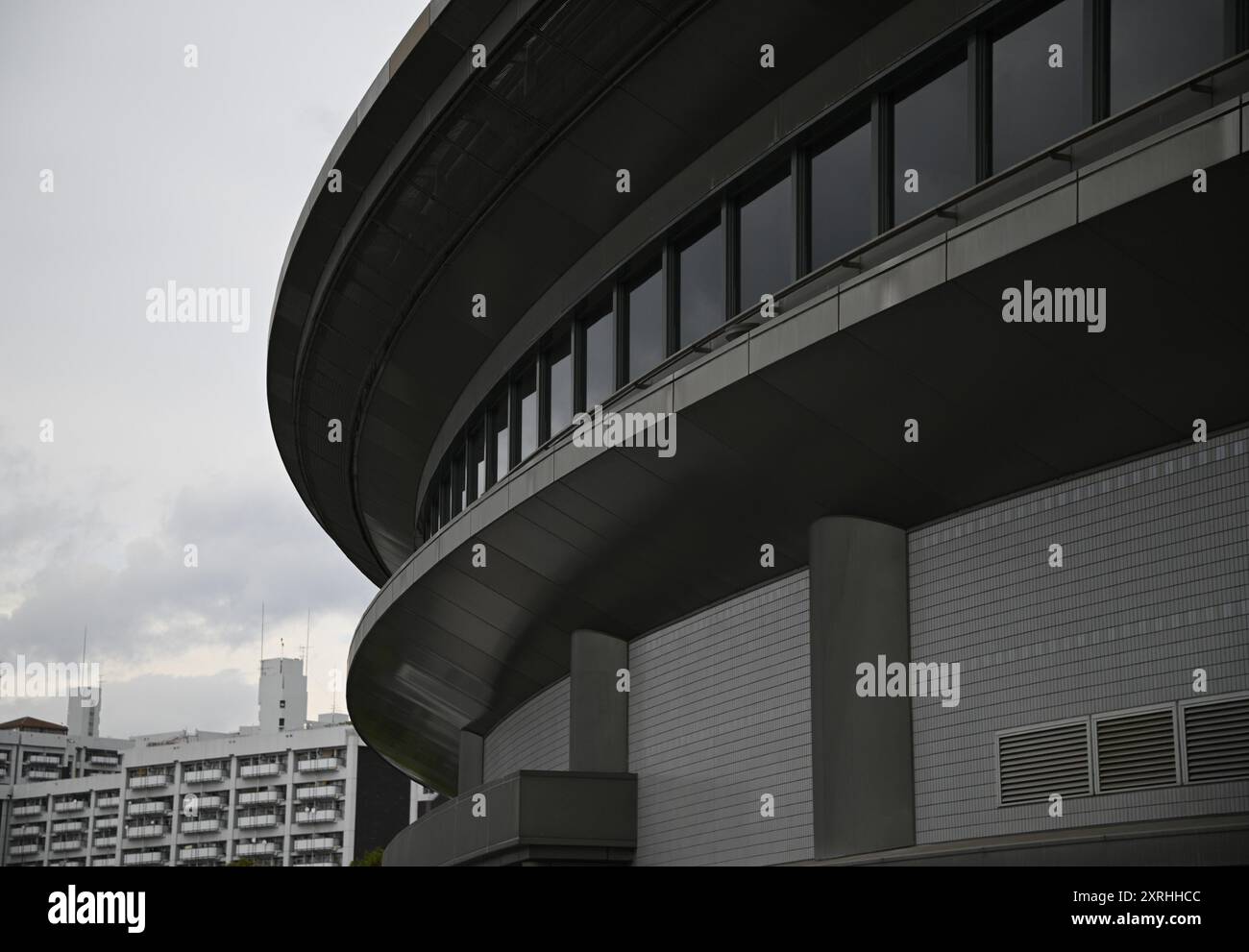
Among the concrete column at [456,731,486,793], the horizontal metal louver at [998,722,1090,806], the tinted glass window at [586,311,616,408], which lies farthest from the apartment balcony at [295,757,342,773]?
the horizontal metal louver at [998,722,1090,806]

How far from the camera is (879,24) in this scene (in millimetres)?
13195

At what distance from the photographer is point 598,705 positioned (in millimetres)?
18594

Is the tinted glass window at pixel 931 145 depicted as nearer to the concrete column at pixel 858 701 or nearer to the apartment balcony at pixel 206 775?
the concrete column at pixel 858 701

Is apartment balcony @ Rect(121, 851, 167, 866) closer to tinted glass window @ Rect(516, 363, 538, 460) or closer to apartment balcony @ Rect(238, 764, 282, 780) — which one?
apartment balcony @ Rect(238, 764, 282, 780)

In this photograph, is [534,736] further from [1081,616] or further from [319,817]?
[319,817]

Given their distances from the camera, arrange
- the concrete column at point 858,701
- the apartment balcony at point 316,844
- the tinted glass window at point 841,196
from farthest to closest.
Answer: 1. the apartment balcony at point 316,844
2. the tinted glass window at point 841,196
3. the concrete column at point 858,701

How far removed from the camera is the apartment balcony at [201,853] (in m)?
138

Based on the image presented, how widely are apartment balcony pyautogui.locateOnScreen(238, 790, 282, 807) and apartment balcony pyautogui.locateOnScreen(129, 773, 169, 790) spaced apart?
10005 mm

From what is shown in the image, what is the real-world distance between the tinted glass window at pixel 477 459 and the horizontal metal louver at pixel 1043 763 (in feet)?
35.3

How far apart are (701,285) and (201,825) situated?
135m

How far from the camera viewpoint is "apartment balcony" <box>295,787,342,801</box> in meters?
130

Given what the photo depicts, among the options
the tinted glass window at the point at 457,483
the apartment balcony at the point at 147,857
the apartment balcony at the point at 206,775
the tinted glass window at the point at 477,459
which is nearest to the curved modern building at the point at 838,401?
the tinted glass window at the point at 477,459

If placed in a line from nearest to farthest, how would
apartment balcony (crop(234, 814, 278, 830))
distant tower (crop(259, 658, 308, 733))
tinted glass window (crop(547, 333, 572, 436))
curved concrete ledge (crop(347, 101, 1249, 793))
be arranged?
1. curved concrete ledge (crop(347, 101, 1249, 793))
2. tinted glass window (crop(547, 333, 572, 436))
3. apartment balcony (crop(234, 814, 278, 830))
4. distant tower (crop(259, 658, 308, 733))
